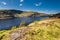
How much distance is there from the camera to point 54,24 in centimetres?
826

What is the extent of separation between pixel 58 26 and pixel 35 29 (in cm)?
150

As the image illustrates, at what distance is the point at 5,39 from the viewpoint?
740cm

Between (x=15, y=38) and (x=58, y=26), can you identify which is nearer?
(x=15, y=38)

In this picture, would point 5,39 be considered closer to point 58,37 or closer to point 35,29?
point 35,29

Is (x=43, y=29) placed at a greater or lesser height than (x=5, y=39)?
greater

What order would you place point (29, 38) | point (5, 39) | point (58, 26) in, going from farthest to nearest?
point (58, 26), point (5, 39), point (29, 38)

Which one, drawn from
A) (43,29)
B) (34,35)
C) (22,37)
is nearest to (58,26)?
(43,29)

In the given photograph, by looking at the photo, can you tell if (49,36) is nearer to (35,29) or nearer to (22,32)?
(35,29)

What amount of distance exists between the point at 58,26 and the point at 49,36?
137 centimetres

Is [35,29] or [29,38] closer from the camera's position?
[29,38]

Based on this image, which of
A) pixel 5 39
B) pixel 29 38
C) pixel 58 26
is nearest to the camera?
pixel 29 38

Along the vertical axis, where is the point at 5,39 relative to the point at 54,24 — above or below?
below

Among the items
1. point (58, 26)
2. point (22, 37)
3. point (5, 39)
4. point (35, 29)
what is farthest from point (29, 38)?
point (58, 26)

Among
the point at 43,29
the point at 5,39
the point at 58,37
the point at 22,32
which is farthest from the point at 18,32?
the point at 58,37
